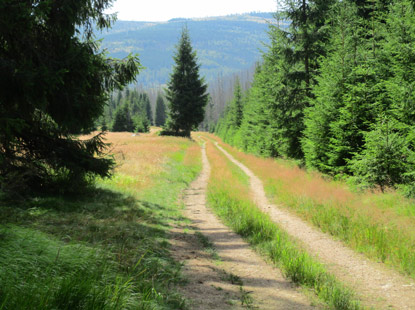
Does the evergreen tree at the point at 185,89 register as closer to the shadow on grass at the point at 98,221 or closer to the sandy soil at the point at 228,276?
the shadow on grass at the point at 98,221

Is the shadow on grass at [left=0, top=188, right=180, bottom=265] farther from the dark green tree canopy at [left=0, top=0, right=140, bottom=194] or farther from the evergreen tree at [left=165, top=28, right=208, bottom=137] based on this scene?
the evergreen tree at [left=165, top=28, right=208, bottom=137]

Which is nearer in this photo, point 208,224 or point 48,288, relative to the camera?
point 48,288

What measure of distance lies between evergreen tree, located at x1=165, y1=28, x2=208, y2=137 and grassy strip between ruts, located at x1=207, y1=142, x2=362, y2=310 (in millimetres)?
31025

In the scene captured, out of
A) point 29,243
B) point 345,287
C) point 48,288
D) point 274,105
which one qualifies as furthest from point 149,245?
point 274,105

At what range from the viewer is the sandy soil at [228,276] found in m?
3.88

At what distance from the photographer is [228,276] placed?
15.7 feet

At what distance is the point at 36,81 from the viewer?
5.02 m

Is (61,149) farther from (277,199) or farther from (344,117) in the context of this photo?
(344,117)

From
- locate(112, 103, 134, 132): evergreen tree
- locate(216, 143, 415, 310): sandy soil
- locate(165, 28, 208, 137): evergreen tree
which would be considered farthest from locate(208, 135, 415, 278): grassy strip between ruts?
locate(112, 103, 134, 132): evergreen tree

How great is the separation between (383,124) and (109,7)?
34.5 ft

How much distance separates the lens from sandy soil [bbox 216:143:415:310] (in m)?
4.12

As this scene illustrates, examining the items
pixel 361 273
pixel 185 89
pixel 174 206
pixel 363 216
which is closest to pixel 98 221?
pixel 174 206

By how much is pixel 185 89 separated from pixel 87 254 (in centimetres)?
3887

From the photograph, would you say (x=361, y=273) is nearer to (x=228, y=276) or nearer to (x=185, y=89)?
(x=228, y=276)
